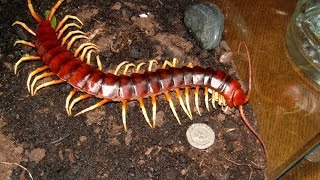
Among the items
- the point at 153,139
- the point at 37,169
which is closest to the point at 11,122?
the point at 37,169

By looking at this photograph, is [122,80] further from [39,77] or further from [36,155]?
[36,155]

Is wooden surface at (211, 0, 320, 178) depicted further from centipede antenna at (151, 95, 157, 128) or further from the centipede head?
centipede antenna at (151, 95, 157, 128)

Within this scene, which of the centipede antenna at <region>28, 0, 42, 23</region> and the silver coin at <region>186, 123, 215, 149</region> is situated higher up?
the centipede antenna at <region>28, 0, 42, 23</region>

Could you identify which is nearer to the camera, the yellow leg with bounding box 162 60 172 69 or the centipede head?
the centipede head

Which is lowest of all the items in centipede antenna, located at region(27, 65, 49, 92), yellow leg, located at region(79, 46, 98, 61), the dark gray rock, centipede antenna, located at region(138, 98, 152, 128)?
centipede antenna, located at region(138, 98, 152, 128)

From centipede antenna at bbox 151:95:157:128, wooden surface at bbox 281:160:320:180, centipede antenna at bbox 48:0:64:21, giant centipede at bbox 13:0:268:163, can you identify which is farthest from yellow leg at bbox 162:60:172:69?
wooden surface at bbox 281:160:320:180

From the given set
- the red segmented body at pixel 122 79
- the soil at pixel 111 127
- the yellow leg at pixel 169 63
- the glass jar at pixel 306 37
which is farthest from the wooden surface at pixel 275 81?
the yellow leg at pixel 169 63
